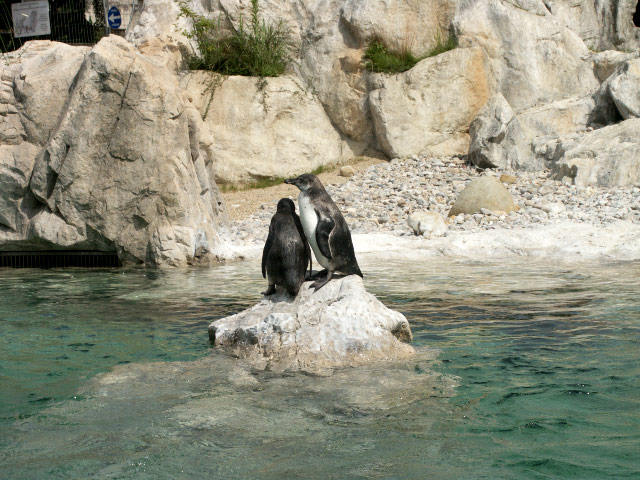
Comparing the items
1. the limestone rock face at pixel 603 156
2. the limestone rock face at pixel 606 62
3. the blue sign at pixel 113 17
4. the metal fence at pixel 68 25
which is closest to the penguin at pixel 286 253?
the limestone rock face at pixel 603 156

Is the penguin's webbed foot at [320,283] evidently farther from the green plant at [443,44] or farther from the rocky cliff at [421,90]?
the green plant at [443,44]

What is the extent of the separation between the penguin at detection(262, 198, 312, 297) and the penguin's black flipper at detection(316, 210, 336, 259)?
186 mm

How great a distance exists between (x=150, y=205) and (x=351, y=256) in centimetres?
465

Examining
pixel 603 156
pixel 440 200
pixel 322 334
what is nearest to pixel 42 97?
pixel 440 200

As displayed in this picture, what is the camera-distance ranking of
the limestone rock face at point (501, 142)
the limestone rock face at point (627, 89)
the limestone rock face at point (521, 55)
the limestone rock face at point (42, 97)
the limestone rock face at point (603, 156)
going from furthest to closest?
the limestone rock face at point (521, 55) → the limestone rock face at point (501, 142) → the limestone rock face at point (627, 89) → the limestone rock face at point (603, 156) → the limestone rock face at point (42, 97)

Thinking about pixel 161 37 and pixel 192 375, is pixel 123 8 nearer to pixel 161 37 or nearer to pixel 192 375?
pixel 161 37

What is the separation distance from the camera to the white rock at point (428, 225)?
32.0 ft

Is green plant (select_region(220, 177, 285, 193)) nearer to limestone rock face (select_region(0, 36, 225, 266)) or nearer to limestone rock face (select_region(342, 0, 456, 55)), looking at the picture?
limestone rock face (select_region(342, 0, 456, 55))

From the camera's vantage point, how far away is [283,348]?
4.42 m

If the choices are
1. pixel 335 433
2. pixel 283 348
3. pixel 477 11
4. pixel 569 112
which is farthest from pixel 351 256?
pixel 477 11

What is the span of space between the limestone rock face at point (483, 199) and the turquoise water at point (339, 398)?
4432mm

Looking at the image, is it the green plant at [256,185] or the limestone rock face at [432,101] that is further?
the limestone rock face at [432,101]

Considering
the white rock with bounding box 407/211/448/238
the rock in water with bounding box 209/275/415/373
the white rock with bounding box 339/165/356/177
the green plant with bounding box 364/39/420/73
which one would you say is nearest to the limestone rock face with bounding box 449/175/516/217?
the white rock with bounding box 407/211/448/238

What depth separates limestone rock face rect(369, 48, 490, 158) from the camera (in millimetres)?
14672
